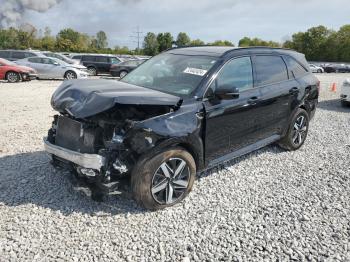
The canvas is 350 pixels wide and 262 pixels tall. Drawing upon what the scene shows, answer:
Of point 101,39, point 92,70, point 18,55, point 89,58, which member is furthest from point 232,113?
point 101,39

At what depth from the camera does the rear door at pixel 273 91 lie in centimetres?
470

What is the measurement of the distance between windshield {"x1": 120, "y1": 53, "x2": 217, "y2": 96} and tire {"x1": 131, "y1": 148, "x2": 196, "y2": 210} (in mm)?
823

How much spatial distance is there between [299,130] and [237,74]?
2.19m

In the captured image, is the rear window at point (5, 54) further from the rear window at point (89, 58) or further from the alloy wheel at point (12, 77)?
the alloy wheel at point (12, 77)

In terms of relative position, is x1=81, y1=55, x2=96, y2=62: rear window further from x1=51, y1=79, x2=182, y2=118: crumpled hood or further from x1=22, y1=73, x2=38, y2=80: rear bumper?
x1=51, y1=79, x2=182, y2=118: crumpled hood

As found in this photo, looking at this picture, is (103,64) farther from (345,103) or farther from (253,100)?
(253,100)

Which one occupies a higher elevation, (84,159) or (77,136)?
(77,136)

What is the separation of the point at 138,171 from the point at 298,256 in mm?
1748

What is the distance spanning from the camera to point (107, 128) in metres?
3.42

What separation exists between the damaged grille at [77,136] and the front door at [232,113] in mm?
1339

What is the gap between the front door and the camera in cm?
388

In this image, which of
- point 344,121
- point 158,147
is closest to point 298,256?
point 158,147

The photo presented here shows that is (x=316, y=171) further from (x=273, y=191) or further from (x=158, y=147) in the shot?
(x=158, y=147)

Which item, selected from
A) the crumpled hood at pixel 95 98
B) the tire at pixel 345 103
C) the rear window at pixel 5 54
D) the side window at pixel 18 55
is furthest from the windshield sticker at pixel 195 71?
the rear window at pixel 5 54
